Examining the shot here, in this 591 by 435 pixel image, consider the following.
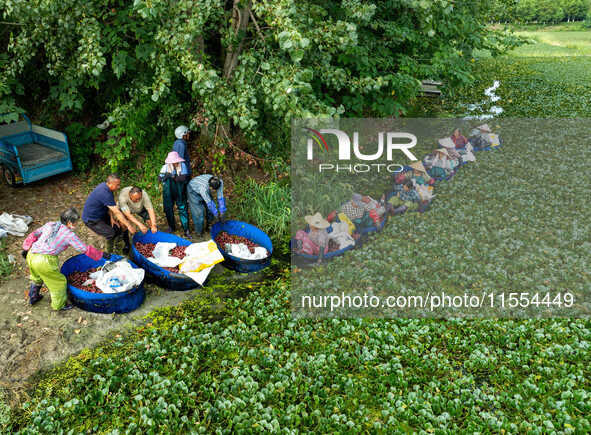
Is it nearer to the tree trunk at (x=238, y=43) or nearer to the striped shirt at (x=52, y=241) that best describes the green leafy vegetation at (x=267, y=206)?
the tree trunk at (x=238, y=43)

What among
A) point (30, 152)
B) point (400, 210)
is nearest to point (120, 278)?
point (400, 210)

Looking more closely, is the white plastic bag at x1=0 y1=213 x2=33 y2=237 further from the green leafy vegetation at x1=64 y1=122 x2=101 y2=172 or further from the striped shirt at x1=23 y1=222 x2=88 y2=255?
the striped shirt at x1=23 y1=222 x2=88 y2=255

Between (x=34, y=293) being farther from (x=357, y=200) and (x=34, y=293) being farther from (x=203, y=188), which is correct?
(x=357, y=200)

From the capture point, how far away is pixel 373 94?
33.4ft

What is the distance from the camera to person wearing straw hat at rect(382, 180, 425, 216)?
8.83 m

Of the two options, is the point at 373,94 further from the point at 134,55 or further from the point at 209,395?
the point at 209,395

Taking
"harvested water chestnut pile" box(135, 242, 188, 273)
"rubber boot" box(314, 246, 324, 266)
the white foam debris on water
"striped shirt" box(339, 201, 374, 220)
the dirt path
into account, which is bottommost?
the dirt path

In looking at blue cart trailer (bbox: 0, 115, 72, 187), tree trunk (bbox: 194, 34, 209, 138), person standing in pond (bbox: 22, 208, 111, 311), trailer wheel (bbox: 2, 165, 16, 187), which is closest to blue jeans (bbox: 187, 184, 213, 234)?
tree trunk (bbox: 194, 34, 209, 138)

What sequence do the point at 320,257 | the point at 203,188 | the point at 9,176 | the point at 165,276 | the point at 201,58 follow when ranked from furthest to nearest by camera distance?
the point at 9,176
the point at 201,58
the point at 203,188
the point at 320,257
the point at 165,276

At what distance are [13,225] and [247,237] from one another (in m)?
4.27

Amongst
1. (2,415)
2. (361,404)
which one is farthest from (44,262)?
(361,404)

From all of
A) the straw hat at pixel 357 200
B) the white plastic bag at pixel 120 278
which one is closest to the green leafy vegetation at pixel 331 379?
the white plastic bag at pixel 120 278

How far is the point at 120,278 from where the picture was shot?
6.29m

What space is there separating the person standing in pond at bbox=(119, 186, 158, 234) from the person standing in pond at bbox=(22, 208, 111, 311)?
1142mm
